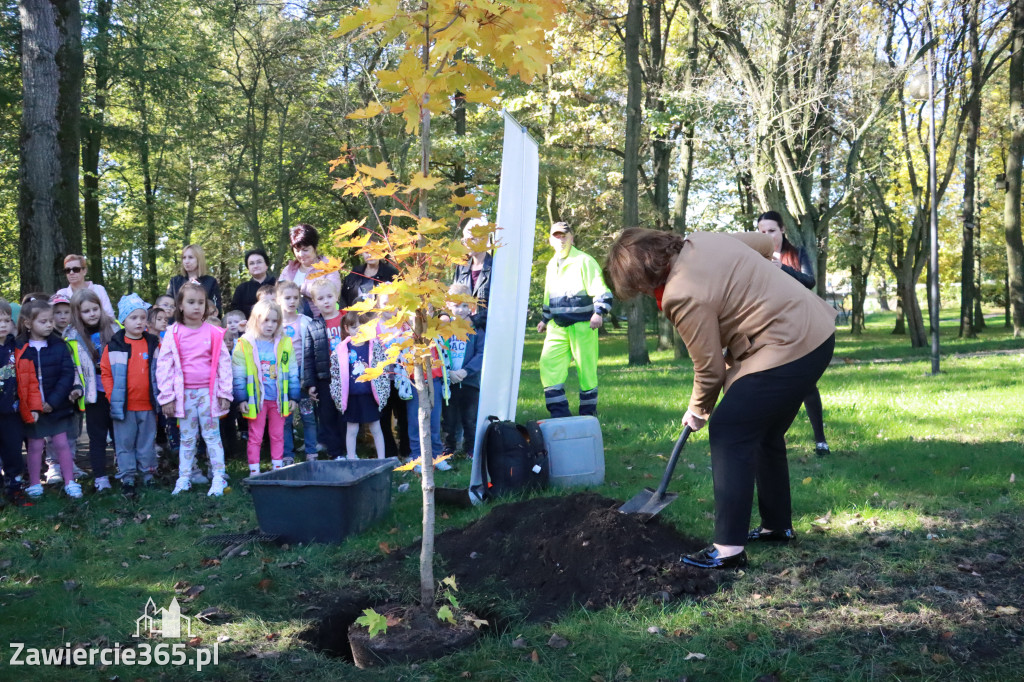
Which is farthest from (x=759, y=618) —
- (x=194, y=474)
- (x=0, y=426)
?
(x=0, y=426)

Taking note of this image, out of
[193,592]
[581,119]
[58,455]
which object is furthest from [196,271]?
[581,119]

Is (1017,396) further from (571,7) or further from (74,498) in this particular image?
(74,498)

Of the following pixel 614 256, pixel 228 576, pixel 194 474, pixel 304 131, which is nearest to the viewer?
pixel 614 256

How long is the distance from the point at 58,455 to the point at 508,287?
14.4 feet

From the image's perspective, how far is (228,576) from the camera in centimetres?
484

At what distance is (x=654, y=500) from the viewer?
5172mm

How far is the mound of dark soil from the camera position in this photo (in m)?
4.18

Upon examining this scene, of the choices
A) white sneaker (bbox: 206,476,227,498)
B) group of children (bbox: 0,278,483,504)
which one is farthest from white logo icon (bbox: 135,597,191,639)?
group of children (bbox: 0,278,483,504)

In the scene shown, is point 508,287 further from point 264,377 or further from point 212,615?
point 212,615

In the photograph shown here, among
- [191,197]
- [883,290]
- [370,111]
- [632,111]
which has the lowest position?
[370,111]

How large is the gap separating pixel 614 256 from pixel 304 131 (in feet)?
66.7

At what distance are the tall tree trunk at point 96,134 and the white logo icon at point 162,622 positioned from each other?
49.8ft

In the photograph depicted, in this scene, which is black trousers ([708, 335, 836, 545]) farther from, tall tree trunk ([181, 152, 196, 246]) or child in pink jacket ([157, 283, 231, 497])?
tall tree trunk ([181, 152, 196, 246])

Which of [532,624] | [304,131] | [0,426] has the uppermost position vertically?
[304,131]
